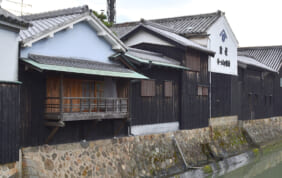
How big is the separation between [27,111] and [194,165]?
11164mm

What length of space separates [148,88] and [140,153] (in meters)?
4.14

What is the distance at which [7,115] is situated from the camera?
11727mm

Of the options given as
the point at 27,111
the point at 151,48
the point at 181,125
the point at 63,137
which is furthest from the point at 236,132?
the point at 27,111

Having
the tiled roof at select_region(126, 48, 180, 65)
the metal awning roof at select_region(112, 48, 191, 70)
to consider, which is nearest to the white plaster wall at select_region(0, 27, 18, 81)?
the metal awning roof at select_region(112, 48, 191, 70)

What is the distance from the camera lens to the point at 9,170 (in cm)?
1184

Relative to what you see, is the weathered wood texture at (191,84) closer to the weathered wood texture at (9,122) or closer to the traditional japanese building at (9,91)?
the traditional japanese building at (9,91)

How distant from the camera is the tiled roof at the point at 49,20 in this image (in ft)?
46.4

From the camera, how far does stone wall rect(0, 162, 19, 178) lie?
11609 millimetres

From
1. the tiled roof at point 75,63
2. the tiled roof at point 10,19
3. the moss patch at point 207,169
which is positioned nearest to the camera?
the tiled roof at point 10,19

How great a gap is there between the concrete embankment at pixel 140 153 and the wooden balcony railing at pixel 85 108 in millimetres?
1149

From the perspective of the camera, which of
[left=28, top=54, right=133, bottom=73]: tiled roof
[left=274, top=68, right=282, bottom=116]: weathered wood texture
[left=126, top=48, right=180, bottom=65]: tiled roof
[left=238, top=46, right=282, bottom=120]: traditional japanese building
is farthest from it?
[left=274, top=68, right=282, bottom=116]: weathered wood texture

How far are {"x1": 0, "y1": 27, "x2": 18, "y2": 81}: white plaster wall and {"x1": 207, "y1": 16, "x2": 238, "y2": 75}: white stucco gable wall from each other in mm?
16556

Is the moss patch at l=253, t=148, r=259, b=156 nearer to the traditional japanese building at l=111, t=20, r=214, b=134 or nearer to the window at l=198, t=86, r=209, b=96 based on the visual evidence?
the traditional japanese building at l=111, t=20, r=214, b=134

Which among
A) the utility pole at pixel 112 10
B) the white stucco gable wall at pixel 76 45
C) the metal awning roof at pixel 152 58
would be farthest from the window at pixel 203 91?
the utility pole at pixel 112 10
